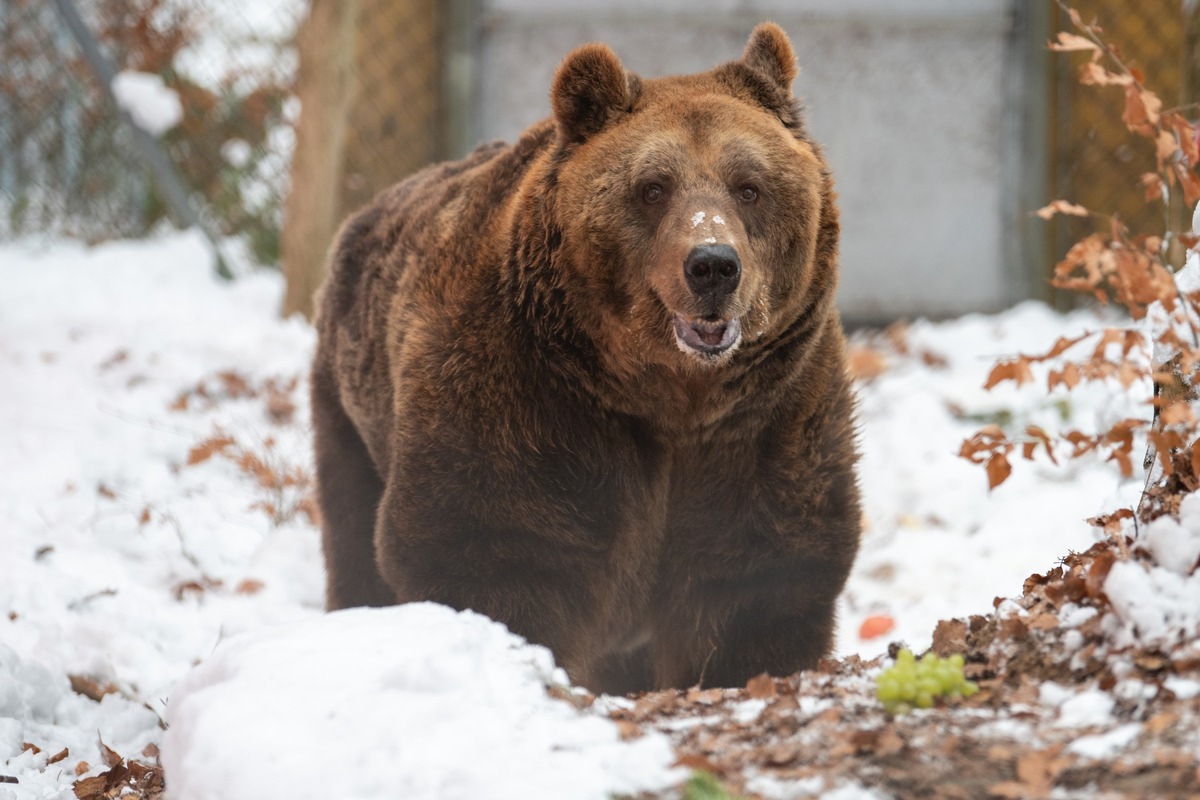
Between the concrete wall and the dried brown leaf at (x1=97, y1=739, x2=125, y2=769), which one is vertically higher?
the concrete wall

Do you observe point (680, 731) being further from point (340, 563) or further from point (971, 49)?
point (971, 49)

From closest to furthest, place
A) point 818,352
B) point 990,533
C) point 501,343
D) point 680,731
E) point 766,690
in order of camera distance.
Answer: point 680,731 → point 766,690 → point 501,343 → point 818,352 → point 990,533

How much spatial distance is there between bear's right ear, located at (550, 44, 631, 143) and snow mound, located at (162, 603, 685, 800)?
4.88 ft

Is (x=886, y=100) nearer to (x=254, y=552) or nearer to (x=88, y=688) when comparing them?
(x=254, y=552)

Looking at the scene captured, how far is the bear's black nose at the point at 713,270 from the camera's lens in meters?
3.11

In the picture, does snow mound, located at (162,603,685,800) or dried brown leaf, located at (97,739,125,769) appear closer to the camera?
snow mound, located at (162,603,685,800)

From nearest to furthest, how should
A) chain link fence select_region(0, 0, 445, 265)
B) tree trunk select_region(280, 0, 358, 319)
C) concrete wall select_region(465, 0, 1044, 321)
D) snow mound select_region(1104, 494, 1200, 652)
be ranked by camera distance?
snow mound select_region(1104, 494, 1200, 652)
tree trunk select_region(280, 0, 358, 319)
concrete wall select_region(465, 0, 1044, 321)
chain link fence select_region(0, 0, 445, 265)

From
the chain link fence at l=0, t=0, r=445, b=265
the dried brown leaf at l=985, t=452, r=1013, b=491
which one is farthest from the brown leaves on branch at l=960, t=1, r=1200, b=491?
the chain link fence at l=0, t=0, r=445, b=265

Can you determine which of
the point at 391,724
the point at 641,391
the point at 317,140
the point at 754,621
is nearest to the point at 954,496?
the point at 754,621

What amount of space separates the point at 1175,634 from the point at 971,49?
7573 millimetres

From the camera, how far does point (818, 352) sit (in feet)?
12.1

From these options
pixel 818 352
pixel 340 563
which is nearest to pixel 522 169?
pixel 818 352

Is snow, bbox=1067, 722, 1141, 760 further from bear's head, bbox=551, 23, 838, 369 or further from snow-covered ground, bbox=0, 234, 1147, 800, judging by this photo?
bear's head, bbox=551, 23, 838, 369

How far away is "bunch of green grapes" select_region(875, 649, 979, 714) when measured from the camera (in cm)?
249
